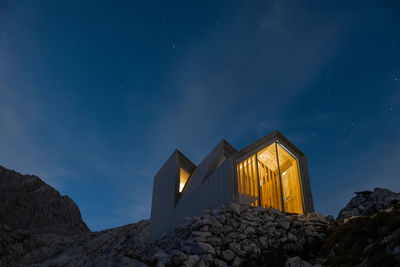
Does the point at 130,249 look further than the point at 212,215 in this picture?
Yes

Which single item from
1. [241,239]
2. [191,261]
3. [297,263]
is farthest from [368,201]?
[191,261]

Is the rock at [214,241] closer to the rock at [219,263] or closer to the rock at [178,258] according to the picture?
the rock at [219,263]

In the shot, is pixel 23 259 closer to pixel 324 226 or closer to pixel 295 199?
pixel 295 199

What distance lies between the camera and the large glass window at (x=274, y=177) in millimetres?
13078

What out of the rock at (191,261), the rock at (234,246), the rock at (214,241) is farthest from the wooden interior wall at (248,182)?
the rock at (191,261)

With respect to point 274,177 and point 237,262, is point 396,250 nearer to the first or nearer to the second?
point 237,262

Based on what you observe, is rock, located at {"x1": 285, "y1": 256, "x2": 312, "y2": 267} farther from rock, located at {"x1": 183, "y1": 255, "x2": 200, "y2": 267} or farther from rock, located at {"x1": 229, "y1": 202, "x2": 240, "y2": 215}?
rock, located at {"x1": 229, "y1": 202, "x2": 240, "y2": 215}

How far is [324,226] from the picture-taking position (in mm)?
9320

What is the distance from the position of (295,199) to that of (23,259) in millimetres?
29271

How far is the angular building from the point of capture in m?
12.1

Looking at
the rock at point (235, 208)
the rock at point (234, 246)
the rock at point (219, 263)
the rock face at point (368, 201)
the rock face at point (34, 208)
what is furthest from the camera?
the rock face at point (34, 208)

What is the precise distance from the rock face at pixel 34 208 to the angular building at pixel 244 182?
88.0 ft

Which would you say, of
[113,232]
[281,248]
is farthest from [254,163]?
[113,232]

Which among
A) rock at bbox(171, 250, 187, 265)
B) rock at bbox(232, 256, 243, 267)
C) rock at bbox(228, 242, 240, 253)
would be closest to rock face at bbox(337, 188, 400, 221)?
rock at bbox(228, 242, 240, 253)
